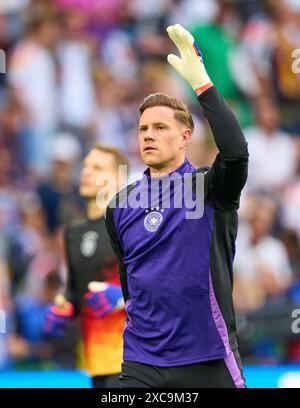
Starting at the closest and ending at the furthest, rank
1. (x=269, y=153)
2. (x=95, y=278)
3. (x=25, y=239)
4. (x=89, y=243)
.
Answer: (x=95, y=278)
(x=89, y=243)
(x=25, y=239)
(x=269, y=153)

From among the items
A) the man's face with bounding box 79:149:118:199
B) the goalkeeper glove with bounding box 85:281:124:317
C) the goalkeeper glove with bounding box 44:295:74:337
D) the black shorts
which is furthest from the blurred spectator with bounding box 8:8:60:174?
the black shorts

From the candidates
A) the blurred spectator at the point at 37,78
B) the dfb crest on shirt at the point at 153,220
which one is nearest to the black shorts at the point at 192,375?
the dfb crest on shirt at the point at 153,220

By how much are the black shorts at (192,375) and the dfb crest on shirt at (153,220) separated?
2.26 feet

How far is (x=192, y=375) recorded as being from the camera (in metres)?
4.76

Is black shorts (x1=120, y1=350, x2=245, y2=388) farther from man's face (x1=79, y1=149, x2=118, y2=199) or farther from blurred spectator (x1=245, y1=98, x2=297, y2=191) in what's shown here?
blurred spectator (x1=245, y1=98, x2=297, y2=191)

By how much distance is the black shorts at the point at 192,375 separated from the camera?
4758mm

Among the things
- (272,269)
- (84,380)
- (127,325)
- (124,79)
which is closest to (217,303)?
(127,325)

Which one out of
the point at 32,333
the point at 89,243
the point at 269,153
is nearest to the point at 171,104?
the point at 89,243

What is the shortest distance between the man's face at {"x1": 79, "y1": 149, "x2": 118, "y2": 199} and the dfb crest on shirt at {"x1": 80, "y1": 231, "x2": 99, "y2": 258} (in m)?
0.27

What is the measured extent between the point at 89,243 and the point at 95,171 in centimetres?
52

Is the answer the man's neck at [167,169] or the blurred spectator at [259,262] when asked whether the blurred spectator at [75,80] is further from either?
the man's neck at [167,169]

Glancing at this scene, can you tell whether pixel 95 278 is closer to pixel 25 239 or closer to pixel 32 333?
pixel 32 333

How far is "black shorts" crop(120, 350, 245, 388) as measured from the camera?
187 inches
